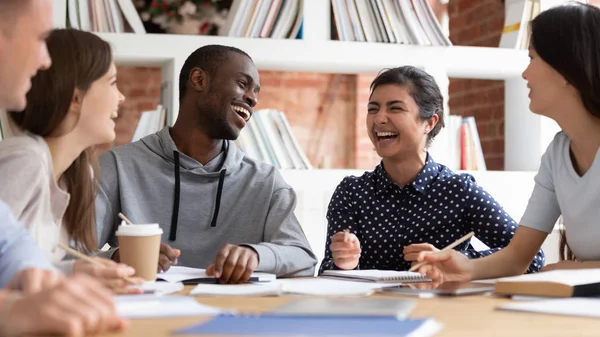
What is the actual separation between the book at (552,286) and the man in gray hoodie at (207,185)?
2.08 ft

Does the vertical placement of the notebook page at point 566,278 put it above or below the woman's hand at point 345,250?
above

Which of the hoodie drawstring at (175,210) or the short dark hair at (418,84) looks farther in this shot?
the short dark hair at (418,84)

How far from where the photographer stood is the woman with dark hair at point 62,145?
4.67ft

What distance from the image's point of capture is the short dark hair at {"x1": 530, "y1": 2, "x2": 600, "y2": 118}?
175 centimetres

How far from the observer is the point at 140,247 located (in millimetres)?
1459

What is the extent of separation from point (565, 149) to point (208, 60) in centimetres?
102

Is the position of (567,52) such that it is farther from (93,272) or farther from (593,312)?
(93,272)

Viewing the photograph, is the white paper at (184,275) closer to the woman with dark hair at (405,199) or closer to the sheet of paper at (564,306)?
the woman with dark hair at (405,199)

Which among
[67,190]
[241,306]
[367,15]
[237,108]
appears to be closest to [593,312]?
[241,306]

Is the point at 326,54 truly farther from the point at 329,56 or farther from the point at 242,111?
the point at 242,111

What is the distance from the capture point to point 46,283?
1.00 metres

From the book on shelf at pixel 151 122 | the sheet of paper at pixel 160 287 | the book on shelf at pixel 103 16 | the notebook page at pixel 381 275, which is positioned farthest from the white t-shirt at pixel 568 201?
the book on shelf at pixel 103 16

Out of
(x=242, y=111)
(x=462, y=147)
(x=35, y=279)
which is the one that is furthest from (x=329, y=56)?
(x=35, y=279)

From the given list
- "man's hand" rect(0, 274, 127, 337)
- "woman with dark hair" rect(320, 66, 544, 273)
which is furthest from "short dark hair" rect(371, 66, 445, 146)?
"man's hand" rect(0, 274, 127, 337)
